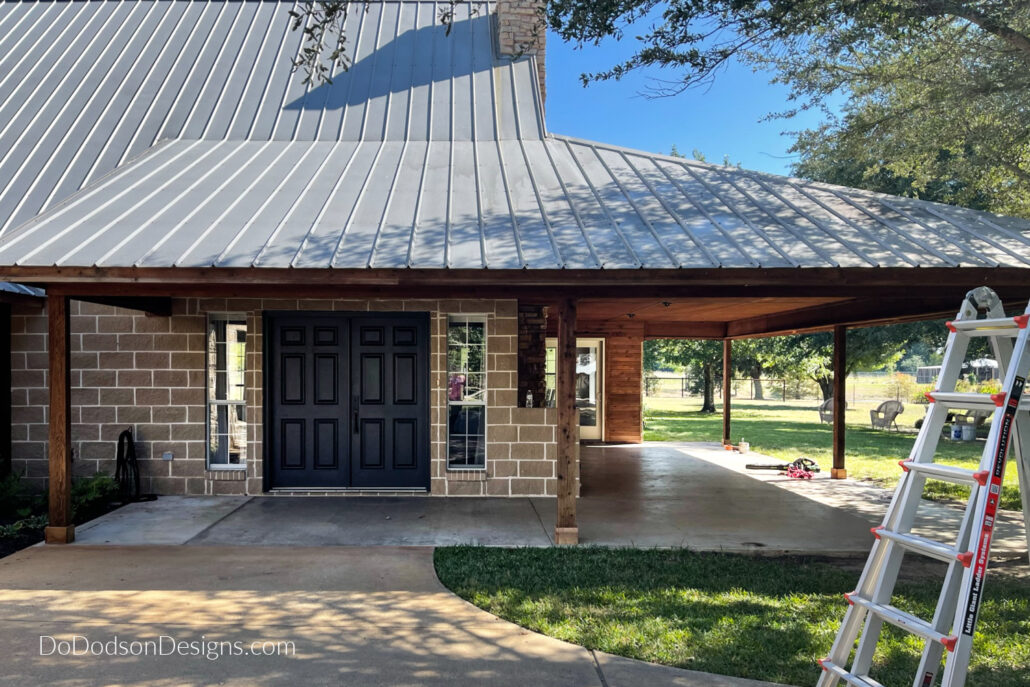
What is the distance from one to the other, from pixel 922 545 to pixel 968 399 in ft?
2.32

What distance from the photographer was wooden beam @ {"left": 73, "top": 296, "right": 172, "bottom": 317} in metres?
7.42

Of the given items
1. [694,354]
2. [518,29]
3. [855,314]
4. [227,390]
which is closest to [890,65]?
[855,314]

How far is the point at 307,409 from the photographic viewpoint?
9133 millimetres

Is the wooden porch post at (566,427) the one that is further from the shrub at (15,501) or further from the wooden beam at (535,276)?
the shrub at (15,501)

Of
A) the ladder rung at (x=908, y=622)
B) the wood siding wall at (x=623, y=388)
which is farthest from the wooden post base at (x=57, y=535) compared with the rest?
the wood siding wall at (x=623, y=388)

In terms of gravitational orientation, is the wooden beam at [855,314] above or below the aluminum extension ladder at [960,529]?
above

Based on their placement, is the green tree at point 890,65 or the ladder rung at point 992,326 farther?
the green tree at point 890,65

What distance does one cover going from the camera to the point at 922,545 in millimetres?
3068

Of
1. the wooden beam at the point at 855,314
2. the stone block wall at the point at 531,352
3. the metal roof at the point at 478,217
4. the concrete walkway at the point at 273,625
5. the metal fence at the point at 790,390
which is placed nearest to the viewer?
the concrete walkway at the point at 273,625

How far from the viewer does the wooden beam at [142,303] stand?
24.3 feet

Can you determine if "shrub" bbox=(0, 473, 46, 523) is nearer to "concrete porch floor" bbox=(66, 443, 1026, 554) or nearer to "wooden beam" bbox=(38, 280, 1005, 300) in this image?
"concrete porch floor" bbox=(66, 443, 1026, 554)

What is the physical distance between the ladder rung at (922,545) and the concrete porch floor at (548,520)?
139 inches

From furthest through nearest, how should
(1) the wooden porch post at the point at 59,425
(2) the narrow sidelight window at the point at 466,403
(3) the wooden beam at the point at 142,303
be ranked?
(2) the narrow sidelight window at the point at 466,403, (3) the wooden beam at the point at 142,303, (1) the wooden porch post at the point at 59,425

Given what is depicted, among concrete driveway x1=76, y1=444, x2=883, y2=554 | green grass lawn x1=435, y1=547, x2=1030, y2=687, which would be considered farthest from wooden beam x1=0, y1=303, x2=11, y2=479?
green grass lawn x1=435, y1=547, x2=1030, y2=687
